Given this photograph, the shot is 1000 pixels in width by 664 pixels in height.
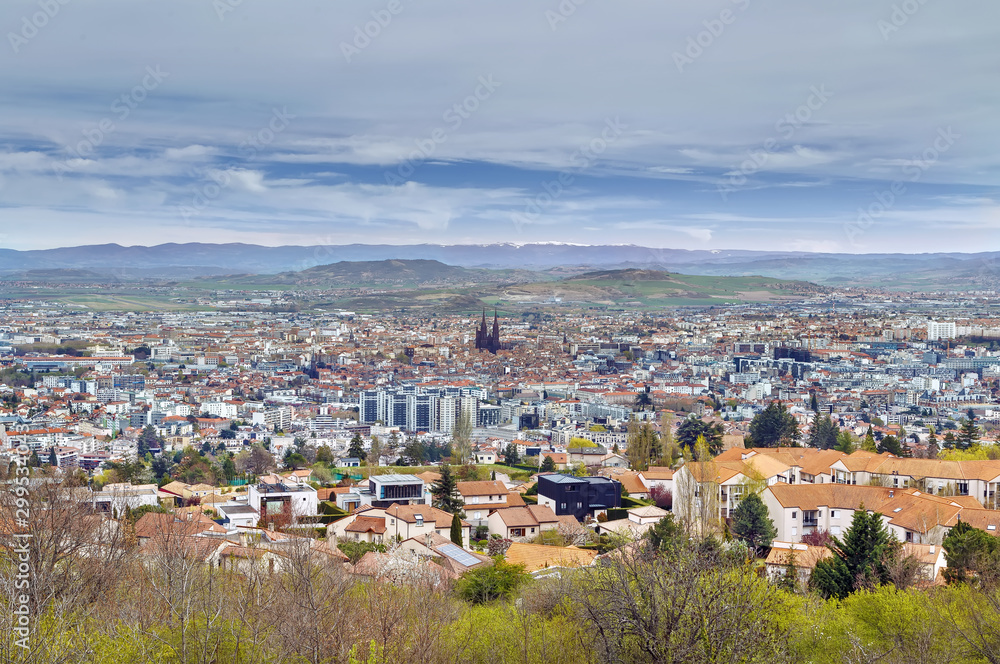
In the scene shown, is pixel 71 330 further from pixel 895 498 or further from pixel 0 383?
pixel 895 498

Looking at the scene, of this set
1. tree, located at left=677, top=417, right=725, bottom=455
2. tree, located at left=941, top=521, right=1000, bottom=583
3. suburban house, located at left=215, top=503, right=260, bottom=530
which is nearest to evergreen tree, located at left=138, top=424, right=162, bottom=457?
tree, located at left=677, top=417, right=725, bottom=455

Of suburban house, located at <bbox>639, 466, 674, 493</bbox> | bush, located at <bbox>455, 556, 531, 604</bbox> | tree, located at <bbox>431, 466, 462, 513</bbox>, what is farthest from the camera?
suburban house, located at <bbox>639, 466, 674, 493</bbox>

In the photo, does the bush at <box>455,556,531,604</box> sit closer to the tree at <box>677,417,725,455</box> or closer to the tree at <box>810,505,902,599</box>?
the tree at <box>810,505,902,599</box>

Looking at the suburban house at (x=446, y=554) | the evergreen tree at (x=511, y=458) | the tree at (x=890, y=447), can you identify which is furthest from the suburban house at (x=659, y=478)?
the evergreen tree at (x=511, y=458)

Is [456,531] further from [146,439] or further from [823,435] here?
[146,439]

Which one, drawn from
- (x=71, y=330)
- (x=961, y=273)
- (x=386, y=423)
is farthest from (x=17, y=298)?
(x=961, y=273)

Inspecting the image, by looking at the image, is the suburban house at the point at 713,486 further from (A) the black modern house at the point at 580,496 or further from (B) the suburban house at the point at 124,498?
(B) the suburban house at the point at 124,498

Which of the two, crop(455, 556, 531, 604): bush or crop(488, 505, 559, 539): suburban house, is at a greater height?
crop(455, 556, 531, 604): bush
